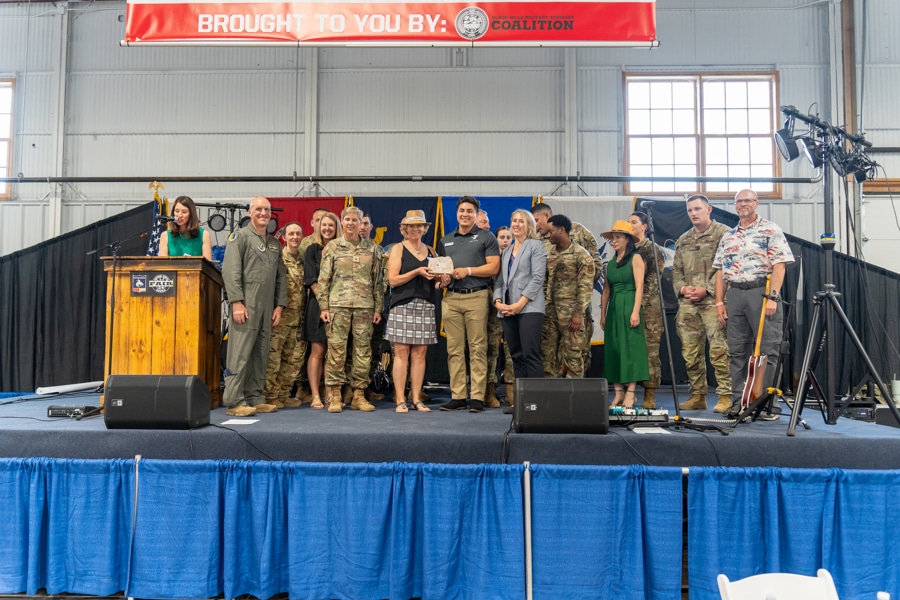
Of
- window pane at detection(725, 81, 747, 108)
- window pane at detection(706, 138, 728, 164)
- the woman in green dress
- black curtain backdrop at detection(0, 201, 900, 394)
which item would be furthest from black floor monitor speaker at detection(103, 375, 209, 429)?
window pane at detection(725, 81, 747, 108)

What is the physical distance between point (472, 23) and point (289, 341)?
283cm

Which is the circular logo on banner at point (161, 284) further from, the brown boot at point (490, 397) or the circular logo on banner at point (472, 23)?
the circular logo on banner at point (472, 23)

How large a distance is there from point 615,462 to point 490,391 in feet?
5.86

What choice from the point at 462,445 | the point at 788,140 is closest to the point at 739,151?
the point at 788,140

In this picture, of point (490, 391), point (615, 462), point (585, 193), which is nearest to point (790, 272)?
point (585, 193)

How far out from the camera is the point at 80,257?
26.4 feet

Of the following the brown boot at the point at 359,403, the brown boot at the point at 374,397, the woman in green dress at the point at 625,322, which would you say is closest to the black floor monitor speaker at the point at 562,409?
the woman in green dress at the point at 625,322

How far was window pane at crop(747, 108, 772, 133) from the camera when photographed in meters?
8.88

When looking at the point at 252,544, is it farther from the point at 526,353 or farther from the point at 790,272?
the point at 790,272

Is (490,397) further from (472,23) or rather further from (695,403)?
(472,23)

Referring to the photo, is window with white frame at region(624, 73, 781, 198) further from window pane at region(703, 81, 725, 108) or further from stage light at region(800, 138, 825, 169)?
stage light at region(800, 138, 825, 169)

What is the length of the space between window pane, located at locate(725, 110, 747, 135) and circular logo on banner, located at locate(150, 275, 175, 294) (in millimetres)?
7902

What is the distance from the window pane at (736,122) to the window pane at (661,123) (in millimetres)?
812

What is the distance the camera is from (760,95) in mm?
8906
